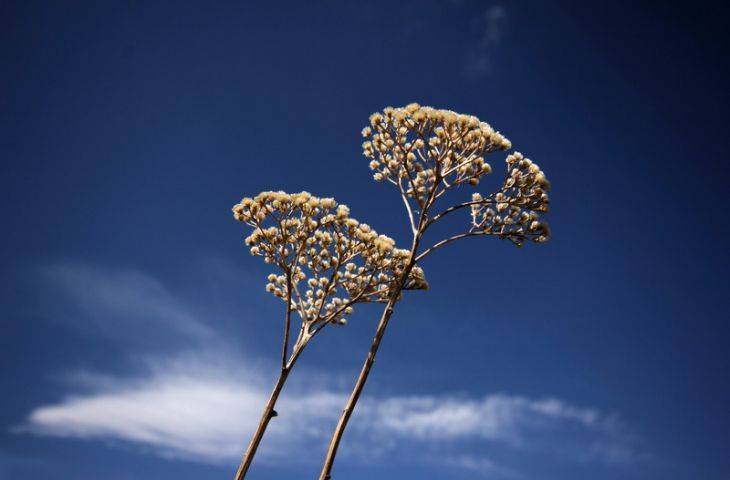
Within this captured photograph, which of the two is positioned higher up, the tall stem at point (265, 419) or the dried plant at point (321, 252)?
the dried plant at point (321, 252)

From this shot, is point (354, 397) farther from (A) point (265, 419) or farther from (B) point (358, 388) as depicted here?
(A) point (265, 419)

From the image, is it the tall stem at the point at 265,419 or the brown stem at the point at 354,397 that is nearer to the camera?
the brown stem at the point at 354,397

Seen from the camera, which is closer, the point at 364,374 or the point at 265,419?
the point at 364,374

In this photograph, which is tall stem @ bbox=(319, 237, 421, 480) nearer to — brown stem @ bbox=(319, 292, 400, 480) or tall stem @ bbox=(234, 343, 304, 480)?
brown stem @ bbox=(319, 292, 400, 480)

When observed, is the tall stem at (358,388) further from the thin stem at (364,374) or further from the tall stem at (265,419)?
the tall stem at (265,419)

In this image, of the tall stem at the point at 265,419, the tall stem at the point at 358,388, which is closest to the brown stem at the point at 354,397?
the tall stem at the point at 358,388

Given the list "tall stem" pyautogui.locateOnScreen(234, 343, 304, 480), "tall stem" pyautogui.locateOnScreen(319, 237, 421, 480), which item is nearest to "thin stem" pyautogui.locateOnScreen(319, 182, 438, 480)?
"tall stem" pyautogui.locateOnScreen(319, 237, 421, 480)

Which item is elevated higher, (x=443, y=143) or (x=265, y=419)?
(x=443, y=143)

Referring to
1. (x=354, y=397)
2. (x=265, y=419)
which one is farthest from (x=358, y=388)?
(x=265, y=419)
